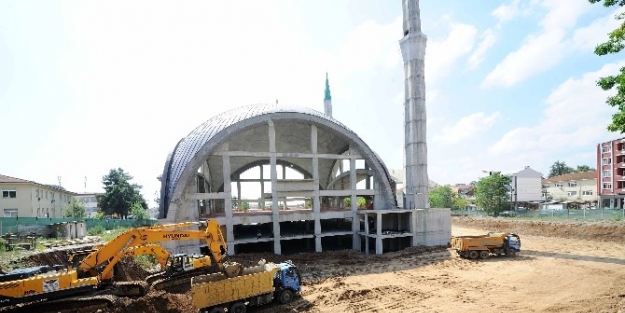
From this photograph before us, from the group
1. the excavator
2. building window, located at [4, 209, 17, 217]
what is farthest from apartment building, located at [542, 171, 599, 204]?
building window, located at [4, 209, 17, 217]

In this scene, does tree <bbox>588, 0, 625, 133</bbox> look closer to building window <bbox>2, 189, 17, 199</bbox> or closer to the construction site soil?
the construction site soil

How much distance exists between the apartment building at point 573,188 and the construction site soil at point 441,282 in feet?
124

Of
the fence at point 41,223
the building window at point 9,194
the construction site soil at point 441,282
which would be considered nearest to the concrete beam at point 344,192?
the construction site soil at point 441,282

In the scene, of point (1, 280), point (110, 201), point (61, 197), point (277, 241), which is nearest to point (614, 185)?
point (277, 241)

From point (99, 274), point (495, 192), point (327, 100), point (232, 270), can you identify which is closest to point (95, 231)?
point (99, 274)

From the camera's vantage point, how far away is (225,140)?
84.1 ft

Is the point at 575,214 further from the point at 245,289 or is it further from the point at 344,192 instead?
the point at 245,289

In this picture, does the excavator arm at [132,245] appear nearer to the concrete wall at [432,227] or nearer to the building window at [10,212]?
the concrete wall at [432,227]

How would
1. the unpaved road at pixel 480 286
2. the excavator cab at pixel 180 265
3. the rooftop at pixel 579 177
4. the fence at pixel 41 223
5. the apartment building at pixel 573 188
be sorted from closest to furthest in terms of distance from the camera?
the unpaved road at pixel 480 286
the excavator cab at pixel 180 265
the fence at pixel 41 223
the apartment building at pixel 573 188
the rooftop at pixel 579 177

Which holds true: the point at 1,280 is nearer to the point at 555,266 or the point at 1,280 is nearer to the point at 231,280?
the point at 231,280

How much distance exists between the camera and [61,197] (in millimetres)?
51062

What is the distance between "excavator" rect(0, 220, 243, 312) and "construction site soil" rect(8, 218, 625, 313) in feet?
1.95

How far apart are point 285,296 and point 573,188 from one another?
70805mm

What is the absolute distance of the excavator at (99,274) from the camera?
11.3 metres
